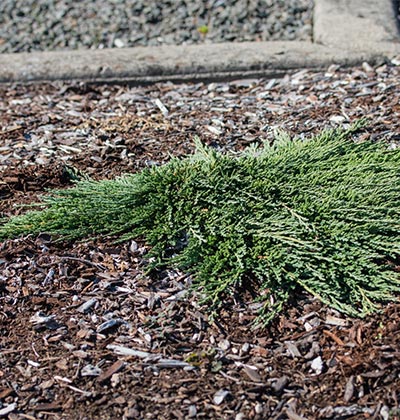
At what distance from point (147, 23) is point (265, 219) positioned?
11.6 feet

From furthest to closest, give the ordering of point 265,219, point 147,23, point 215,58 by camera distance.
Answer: point 147,23 → point 215,58 → point 265,219

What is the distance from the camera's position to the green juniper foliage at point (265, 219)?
11.4ft

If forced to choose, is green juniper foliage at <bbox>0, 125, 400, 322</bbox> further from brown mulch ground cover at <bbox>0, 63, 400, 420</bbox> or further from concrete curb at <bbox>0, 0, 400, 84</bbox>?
concrete curb at <bbox>0, 0, 400, 84</bbox>

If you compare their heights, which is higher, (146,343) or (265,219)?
(265,219)

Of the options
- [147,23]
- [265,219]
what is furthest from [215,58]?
[265,219]

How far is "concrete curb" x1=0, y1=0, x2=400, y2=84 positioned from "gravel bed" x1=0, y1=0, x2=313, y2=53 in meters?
0.37

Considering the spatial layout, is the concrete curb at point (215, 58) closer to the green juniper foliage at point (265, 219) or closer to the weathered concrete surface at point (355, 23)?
the weathered concrete surface at point (355, 23)

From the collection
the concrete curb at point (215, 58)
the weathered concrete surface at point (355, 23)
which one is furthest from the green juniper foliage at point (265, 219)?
the weathered concrete surface at point (355, 23)

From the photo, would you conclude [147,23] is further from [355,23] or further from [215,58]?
[355,23]

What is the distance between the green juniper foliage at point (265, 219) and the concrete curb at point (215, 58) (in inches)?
68.4

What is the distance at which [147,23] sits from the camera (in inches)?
265

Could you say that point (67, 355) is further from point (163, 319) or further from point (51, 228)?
point (51, 228)

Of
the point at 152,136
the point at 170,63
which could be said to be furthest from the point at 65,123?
the point at 170,63

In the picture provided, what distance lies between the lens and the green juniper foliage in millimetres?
3473
